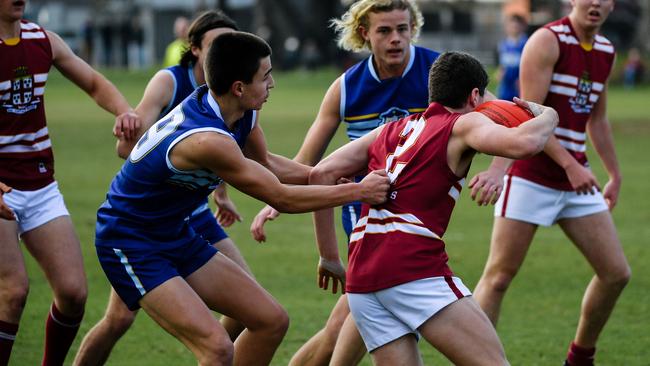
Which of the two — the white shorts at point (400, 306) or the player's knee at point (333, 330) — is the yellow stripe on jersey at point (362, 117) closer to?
the player's knee at point (333, 330)

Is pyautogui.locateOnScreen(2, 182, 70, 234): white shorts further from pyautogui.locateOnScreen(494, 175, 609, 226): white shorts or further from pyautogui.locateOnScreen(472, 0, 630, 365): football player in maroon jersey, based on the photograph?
pyautogui.locateOnScreen(494, 175, 609, 226): white shorts

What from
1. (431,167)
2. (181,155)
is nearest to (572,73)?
(431,167)

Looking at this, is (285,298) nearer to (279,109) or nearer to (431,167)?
(431,167)

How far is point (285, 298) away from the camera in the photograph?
9.66 meters

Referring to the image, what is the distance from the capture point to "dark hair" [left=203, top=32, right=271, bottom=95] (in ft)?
17.8

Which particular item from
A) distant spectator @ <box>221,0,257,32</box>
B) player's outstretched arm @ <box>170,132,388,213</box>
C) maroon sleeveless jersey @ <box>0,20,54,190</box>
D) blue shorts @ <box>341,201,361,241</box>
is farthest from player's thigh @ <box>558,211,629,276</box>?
distant spectator @ <box>221,0,257,32</box>

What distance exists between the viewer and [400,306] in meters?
5.11

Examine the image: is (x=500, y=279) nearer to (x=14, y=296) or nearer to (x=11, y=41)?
(x=14, y=296)

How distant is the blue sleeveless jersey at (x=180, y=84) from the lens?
701 centimetres

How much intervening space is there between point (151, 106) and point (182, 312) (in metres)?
1.88

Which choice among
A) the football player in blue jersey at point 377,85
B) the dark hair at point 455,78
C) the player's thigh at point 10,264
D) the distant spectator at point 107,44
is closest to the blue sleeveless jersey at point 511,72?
the football player in blue jersey at point 377,85

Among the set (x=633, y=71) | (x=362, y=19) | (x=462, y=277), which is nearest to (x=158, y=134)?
(x=362, y=19)

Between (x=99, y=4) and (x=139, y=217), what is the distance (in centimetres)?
6599

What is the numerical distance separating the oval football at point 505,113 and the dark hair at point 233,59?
1.11m
